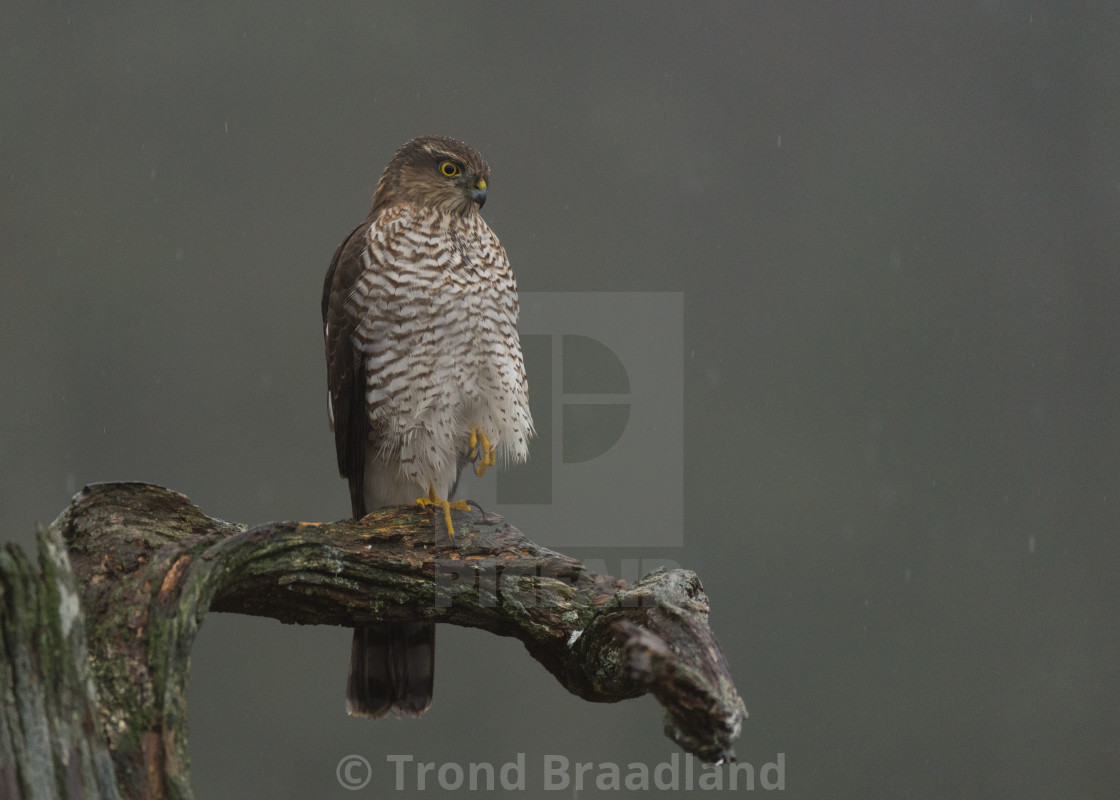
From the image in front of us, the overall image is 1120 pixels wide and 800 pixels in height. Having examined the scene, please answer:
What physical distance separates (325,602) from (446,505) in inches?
16.4

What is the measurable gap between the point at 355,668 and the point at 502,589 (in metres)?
0.57

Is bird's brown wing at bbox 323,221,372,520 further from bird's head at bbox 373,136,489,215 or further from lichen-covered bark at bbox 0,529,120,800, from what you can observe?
lichen-covered bark at bbox 0,529,120,800

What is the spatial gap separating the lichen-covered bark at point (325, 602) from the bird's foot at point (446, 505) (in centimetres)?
Answer: 2

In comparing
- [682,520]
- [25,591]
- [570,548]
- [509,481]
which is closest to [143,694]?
[25,591]

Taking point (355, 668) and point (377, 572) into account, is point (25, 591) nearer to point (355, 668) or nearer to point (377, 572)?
point (377, 572)

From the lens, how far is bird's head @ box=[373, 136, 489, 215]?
9.84 ft

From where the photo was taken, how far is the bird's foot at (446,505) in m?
2.47

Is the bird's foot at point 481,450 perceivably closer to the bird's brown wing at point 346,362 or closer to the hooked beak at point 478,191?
the bird's brown wing at point 346,362

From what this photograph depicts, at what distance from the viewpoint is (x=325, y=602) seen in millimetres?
2234

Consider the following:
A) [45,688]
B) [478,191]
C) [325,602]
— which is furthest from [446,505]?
[45,688]

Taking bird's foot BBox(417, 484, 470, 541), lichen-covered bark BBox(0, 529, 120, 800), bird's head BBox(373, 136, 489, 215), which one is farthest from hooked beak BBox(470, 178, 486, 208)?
lichen-covered bark BBox(0, 529, 120, 800)

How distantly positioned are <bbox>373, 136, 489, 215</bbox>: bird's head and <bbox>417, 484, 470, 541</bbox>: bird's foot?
82 cm

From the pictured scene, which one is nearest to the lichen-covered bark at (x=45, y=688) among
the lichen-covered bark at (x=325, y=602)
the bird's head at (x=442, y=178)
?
the lichen-covered bark at (x=325, y=602)

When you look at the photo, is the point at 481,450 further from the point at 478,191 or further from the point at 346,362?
the point at 478,191
